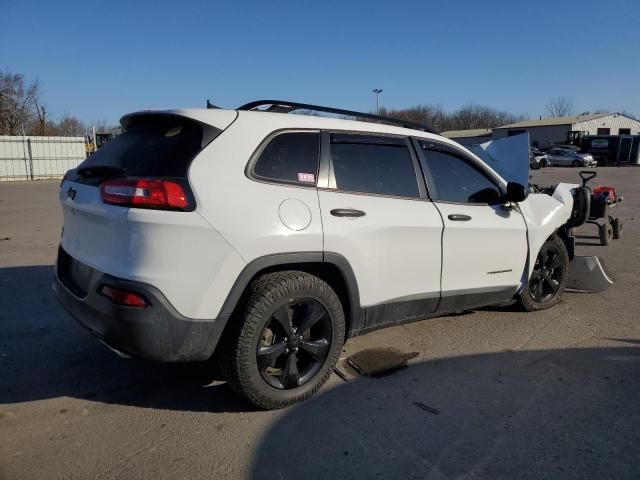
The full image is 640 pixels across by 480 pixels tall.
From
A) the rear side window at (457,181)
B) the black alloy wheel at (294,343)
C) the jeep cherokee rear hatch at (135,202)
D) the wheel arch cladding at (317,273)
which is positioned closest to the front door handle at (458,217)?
the rear side window at (457,181)

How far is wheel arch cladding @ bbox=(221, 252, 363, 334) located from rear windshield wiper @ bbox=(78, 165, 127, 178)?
0.92 metres

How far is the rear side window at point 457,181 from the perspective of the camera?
3906mm

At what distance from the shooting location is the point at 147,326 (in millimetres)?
2639

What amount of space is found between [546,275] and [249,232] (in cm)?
349

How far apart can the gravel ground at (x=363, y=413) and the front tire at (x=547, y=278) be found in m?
0.32

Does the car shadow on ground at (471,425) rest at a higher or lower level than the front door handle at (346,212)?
lower

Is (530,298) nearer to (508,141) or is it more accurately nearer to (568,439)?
(568,439)

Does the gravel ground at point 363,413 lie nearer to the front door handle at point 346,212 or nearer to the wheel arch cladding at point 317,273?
the wheel arch cladding at point 317,273

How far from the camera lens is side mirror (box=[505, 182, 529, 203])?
13.8ft

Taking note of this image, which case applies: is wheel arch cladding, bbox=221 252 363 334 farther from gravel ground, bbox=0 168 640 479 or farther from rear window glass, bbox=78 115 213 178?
rear window glass, bbox=78 115 213 178

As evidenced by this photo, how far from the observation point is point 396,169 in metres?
3.68

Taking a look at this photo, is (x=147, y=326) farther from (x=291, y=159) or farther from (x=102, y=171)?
(x=291, y=159)

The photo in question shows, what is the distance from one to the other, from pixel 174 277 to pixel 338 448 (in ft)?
4.18

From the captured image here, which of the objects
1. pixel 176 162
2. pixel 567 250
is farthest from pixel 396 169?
pixel 567 250
